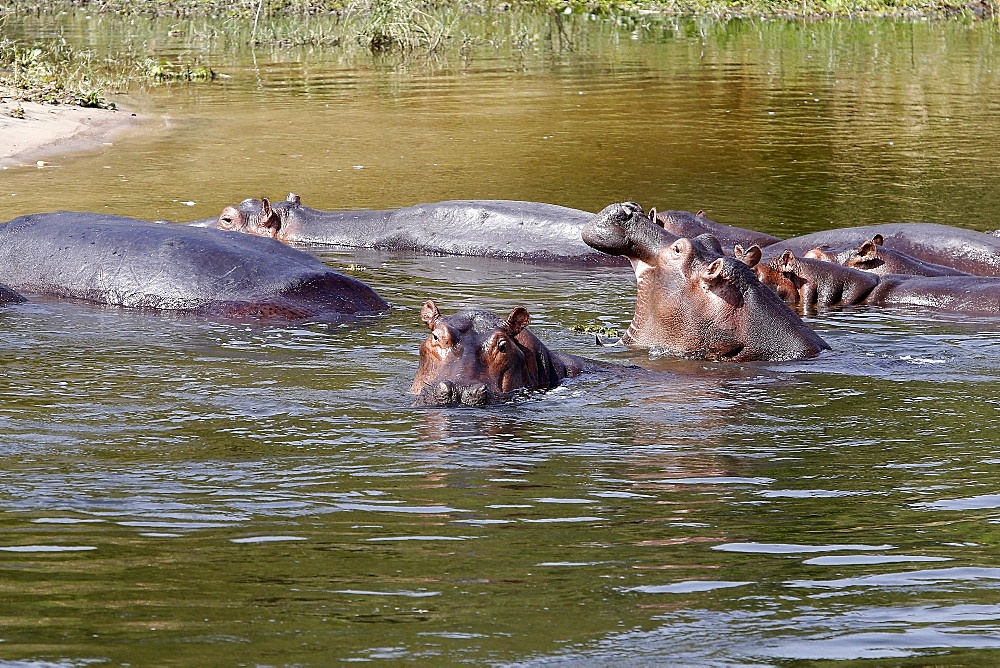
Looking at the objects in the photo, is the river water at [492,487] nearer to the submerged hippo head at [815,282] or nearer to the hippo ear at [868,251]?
the submerged hippo head at [815,282]

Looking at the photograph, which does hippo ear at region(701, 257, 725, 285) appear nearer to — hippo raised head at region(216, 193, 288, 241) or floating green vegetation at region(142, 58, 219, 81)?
hippo raised head at region(216, 193, 288, 241)

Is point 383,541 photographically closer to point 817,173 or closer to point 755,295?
point 755,295

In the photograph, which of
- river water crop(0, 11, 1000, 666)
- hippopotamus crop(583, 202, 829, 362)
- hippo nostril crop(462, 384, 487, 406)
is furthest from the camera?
hippopotamus crop(583, 202, 829, 362)

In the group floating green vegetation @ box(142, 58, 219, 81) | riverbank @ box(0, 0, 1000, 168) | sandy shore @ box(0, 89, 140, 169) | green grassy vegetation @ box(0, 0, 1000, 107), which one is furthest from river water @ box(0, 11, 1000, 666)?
floating green vegetation @ box(142, 58, 219, 81)

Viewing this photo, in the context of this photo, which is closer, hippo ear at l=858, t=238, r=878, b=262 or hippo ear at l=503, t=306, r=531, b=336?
hippo ear at l=503, t=306, r=531, b=336

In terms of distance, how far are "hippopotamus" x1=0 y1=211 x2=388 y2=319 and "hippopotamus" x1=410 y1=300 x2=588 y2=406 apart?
85.2 inches

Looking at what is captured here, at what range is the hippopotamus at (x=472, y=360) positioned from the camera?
6301 mm

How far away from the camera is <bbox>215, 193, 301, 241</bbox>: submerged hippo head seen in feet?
37.7

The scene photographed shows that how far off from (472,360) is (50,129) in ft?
38.2

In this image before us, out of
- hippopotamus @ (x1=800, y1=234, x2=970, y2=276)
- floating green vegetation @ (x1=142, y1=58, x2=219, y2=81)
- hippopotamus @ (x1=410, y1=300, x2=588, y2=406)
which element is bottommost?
hippopotamus @ (x1=800, y1=234, x2=970, y2=276)

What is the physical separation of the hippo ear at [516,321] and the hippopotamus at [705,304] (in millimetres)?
1167

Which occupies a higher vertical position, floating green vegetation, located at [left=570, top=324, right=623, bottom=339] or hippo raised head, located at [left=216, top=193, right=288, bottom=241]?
hippo raised head, located at [left=216, top=193, right=288, bottom=241]

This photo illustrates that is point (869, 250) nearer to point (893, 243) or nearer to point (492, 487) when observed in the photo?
point (893, 243)

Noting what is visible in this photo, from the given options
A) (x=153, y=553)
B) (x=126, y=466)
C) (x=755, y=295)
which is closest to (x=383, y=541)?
(x=153, y=553)
